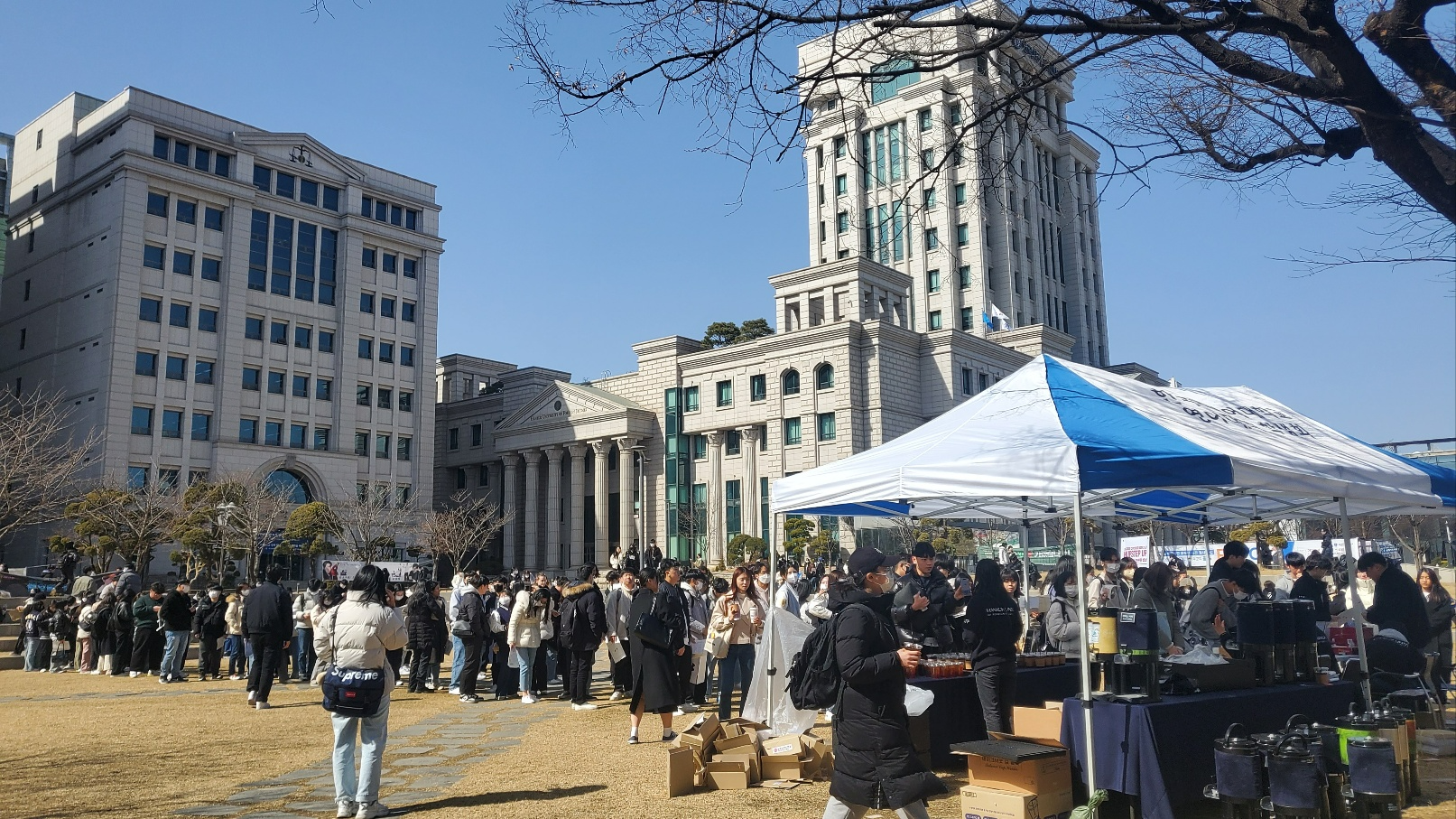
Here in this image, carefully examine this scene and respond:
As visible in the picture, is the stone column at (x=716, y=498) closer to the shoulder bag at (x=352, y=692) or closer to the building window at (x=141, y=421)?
the building window at (x=141, y=421)

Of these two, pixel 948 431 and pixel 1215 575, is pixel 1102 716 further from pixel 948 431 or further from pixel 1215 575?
pixel 1215 575

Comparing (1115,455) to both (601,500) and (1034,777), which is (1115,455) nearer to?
(1034,777)

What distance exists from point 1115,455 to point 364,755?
6.09m

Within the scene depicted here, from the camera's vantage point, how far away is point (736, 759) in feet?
27.3

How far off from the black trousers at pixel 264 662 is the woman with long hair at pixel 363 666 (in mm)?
7290

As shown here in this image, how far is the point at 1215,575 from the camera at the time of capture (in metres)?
11.3

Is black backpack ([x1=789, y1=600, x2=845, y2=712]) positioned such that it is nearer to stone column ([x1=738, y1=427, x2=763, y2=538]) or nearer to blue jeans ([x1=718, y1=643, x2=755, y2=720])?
blue jeans ([x1=718, y1=643, x2=755, y2=720])

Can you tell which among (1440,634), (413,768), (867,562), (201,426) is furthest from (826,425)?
(867,562)

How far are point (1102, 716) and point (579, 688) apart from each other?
8267 millimetres

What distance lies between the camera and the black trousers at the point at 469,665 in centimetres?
1474

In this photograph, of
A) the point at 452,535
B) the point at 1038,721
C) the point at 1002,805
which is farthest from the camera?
the point at 452,535

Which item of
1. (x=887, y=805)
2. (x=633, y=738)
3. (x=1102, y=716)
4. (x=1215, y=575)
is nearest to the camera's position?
(x=887, y=805)

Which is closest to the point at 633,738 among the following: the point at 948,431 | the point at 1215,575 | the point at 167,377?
the point at 948,431

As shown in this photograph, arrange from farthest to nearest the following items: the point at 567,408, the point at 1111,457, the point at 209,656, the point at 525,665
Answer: the point at 567,408
the point at 209,656
the point at 525,665
the point at 1111,457
